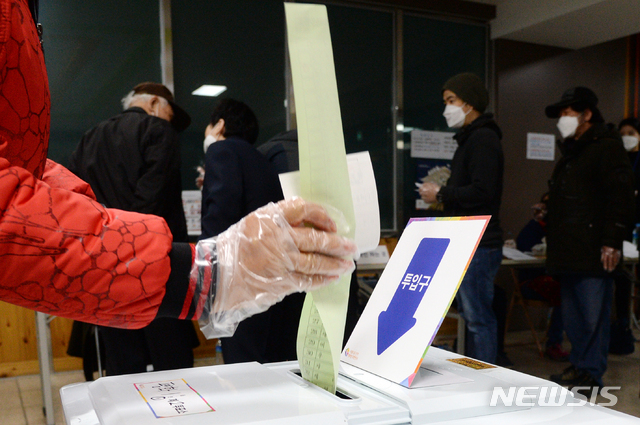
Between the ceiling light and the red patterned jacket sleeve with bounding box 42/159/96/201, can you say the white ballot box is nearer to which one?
the red patterned jacket sleeve with bounding box 42/159/96/201

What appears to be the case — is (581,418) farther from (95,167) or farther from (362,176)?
(95,167)

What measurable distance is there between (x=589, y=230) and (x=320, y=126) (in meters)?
2.40

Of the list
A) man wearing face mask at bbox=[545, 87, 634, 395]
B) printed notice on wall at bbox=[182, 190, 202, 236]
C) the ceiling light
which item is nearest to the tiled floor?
man wearing face mask at bbox=[545, 87, 634, 395]

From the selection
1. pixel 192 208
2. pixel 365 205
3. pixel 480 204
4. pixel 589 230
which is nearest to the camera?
pixel 365 205

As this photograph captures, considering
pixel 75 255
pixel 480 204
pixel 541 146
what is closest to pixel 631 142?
pixel 541 146

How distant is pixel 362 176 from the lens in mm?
692

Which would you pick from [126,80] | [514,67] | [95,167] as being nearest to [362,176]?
[95,167]

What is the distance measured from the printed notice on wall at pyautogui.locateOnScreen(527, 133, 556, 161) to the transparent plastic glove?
4373 mm

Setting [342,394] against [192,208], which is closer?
[342,394]

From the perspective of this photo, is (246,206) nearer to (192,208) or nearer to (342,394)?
(342,394)

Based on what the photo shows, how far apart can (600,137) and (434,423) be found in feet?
8.11

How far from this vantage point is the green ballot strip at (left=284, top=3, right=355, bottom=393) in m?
0.52

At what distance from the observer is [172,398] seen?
22.2 inches

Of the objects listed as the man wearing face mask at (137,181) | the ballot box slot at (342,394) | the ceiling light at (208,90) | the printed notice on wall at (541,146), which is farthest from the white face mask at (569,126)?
the ballot box slot at (342,394)
